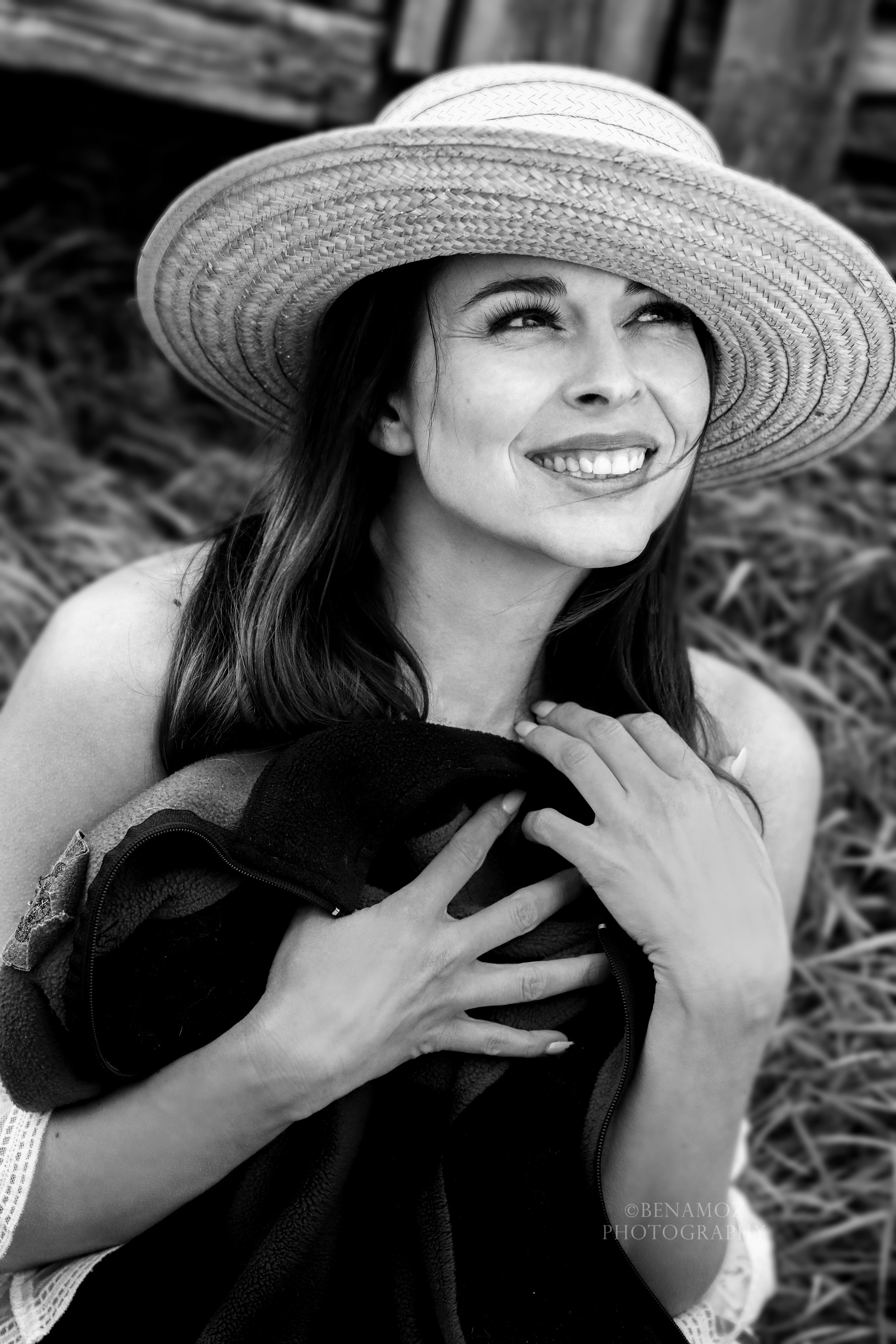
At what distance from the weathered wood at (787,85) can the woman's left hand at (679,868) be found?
93.6 inches

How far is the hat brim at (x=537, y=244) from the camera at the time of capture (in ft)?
5.58

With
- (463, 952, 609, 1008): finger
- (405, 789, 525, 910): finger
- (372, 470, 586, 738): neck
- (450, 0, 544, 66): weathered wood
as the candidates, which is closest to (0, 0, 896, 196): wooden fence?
(450, 0, 544, 66): weathered wood

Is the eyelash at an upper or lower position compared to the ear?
upper

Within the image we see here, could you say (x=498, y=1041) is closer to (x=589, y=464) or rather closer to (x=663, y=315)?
(x=589, y=464)

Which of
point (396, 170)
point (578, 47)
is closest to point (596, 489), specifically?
point (396, 170)

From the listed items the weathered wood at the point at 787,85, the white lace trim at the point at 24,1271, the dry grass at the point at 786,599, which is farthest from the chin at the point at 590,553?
the weathered wood at the point at 787,85

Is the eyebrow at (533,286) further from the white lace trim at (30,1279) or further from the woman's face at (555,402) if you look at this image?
the white lace trim at (30,1279)

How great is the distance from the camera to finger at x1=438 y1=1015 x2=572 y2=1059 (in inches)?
71.0

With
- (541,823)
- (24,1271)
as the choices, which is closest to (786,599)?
(541,823)

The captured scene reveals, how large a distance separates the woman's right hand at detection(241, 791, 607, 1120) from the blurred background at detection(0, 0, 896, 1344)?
1.13m

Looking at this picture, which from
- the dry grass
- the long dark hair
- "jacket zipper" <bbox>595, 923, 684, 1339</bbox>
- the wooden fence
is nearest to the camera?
"jacket zipper" <bbox>595, 923, 684, 1339</bbox>

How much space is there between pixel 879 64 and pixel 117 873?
3364 mm

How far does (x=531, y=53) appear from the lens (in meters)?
3.74

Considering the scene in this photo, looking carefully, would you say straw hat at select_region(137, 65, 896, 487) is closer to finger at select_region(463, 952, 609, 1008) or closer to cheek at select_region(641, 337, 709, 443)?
cheek at select_region(641, 337, 709, 443)
